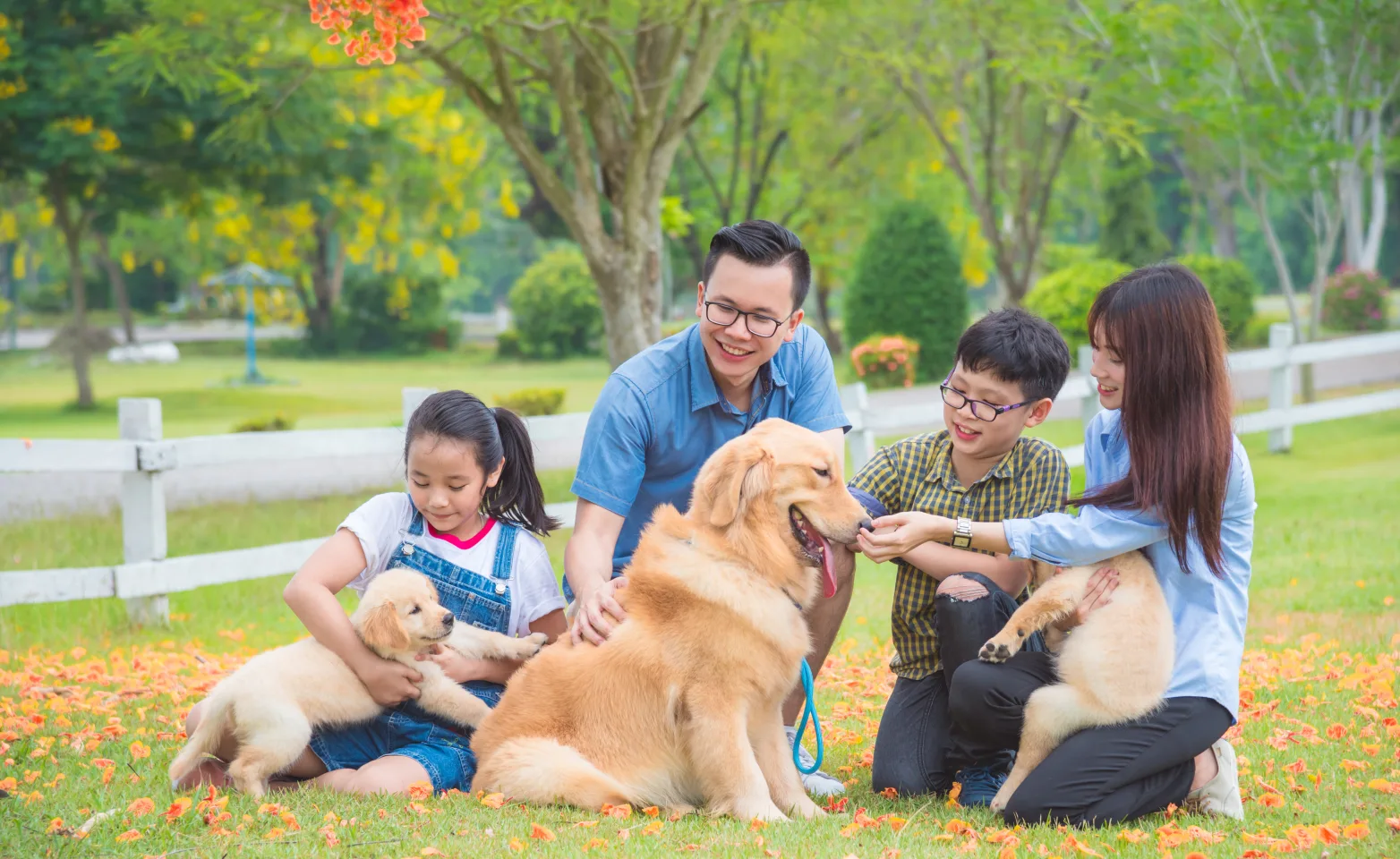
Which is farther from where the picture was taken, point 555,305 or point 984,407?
point 555,305

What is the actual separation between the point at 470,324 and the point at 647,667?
180 feet

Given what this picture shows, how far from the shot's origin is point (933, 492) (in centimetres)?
428

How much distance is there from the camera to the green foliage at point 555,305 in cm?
3306

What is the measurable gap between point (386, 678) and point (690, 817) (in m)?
1.13

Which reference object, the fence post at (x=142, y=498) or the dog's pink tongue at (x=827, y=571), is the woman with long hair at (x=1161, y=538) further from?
the fence post at (x=142, y=498)

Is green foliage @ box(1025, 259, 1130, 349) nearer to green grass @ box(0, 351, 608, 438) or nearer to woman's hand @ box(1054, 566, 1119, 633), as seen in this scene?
green grass @ box(0, 351, 608, 438)

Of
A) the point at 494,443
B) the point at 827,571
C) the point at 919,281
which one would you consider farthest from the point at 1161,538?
the point at 919,281

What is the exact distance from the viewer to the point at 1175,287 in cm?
369

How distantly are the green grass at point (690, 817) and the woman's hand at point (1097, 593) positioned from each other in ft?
2.16

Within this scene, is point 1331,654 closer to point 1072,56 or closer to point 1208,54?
point 1208,54

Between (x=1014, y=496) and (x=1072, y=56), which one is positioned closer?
(x=1014, y=496)

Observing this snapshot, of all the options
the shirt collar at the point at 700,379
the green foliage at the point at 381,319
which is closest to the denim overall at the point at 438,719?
the shirt collar at the point at 700,379

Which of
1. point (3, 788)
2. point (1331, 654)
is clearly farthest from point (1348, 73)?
point (3, 788)

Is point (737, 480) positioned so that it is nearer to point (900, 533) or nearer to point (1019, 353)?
point (900, 533)
